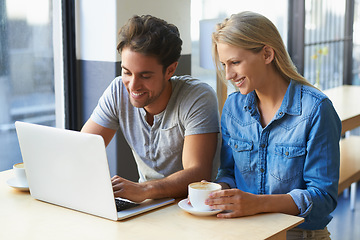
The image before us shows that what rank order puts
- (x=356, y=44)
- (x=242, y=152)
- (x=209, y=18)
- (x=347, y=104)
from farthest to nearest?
(x=356, y=44) → (x=347, y=104) → (x=209, y=18) → (x=242, y=152)

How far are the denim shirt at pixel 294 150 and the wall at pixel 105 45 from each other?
114 centimetres

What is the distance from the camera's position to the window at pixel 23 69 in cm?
258

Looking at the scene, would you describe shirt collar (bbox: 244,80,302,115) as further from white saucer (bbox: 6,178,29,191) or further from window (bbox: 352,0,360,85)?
window (bbox: 352,0,360,85)

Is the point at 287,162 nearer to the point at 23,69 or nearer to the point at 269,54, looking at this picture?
the point at 269,54

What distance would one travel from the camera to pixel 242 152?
1690mm

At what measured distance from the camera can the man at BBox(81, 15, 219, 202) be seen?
172 centimetres

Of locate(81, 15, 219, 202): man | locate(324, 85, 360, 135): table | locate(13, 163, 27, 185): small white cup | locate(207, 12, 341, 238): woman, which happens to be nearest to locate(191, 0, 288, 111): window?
locate(324, 85, 360, 135): table

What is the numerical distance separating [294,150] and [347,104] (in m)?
2.19

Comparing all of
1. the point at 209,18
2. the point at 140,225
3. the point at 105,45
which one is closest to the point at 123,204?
the point at 140,225

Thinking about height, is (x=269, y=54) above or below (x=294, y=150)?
above

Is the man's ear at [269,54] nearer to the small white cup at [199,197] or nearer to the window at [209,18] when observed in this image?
the small white cup at [199,197]

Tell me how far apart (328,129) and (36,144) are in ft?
2.76

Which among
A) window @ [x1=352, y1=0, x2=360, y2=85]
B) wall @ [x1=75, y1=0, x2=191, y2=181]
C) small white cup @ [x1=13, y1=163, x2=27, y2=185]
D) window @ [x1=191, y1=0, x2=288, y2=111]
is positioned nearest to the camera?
small white cup @ [x1=13, y1=163, x2=27, y2=185]

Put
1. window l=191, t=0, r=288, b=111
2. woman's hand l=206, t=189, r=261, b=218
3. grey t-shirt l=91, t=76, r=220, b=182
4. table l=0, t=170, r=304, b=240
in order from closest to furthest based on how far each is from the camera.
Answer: table l=0, t=170, r=304, b=240 → woman's hand l=206, t=189, r=261, b=218 → grey t-shirt l=91, t=76, r=220, b=182 → window l=191, t=0, r=288, b=111
